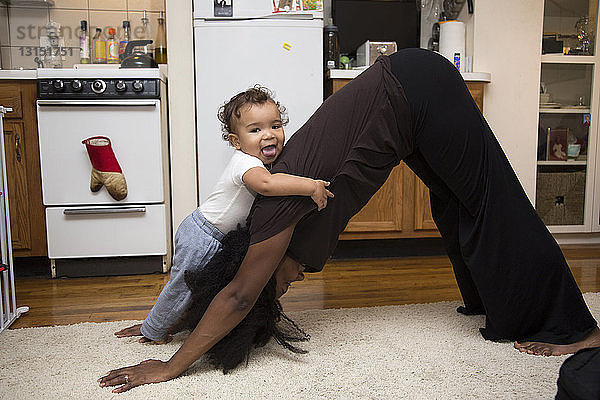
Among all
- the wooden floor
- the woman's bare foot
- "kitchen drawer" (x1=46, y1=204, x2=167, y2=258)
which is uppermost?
"kitchen drawer" (x1=46, y1=204, x2=167, y2=258)

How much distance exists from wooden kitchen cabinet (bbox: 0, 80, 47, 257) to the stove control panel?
0.16 m

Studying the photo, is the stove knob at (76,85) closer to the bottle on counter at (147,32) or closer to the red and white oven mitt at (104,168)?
the red and white oven mitt at (104,168)

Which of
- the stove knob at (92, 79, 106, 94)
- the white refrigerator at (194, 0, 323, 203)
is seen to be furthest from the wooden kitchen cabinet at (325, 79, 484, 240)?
the stove knob at (92, 79, 106, 94)

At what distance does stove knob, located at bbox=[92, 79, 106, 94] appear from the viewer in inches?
97.8

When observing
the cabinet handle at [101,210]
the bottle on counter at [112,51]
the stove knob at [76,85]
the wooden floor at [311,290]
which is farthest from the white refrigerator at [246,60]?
the bottle on counter at [112,51]

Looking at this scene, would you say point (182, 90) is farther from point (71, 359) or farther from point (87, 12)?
point (71, 359)

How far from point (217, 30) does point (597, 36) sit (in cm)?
241

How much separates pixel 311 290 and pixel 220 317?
0.99m

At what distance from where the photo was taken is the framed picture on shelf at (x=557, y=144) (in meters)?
3.32

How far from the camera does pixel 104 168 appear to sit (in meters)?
2.48

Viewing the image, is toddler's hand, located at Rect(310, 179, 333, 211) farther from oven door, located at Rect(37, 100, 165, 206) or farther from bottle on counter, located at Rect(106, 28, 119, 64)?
bottle on counter, located at Rect(106, 28, 119, 64)

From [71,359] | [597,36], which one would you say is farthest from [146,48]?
[597,36]

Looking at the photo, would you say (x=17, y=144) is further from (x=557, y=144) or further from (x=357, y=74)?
(x=557, y=144)

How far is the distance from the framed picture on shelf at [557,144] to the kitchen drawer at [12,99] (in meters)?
3.11
